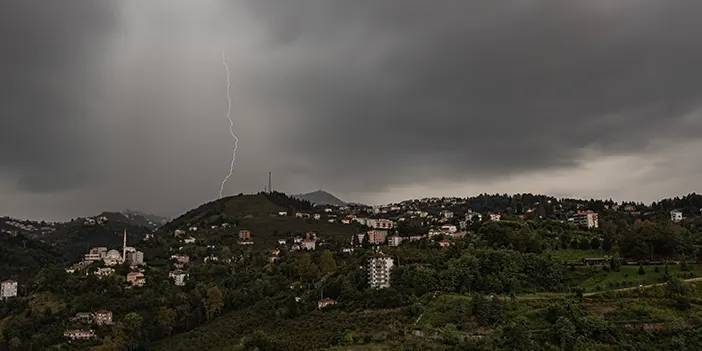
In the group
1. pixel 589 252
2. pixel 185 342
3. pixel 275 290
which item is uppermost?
pixel 589 252

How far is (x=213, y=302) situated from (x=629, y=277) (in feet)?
147

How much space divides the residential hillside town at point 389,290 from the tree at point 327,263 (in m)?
0.23

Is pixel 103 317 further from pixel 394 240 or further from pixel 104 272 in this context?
pixel 394 240

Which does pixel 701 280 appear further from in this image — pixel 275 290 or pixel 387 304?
pixel 275 290

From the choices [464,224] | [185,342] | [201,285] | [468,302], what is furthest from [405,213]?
[468,302]

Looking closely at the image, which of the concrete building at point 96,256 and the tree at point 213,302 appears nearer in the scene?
the tree at point 213,302

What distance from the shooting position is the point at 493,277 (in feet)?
165

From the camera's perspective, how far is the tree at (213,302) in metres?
67.7

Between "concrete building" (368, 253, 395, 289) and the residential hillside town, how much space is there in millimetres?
194

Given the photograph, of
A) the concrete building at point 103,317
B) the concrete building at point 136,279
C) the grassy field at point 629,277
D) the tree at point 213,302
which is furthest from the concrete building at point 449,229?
the concrete building at point 103,317

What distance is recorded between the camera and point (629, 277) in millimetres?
48438

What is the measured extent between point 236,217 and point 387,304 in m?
96.3

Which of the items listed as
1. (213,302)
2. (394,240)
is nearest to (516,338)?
(213,302)

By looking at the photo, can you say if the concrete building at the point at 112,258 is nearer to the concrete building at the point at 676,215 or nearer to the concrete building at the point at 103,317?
the concrete building at the point at 103,317
